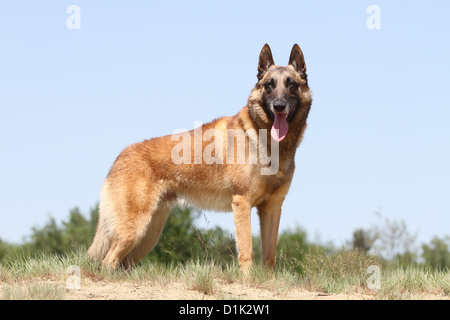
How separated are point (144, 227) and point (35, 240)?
2223 centimetres

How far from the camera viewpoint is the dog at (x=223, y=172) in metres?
7.92

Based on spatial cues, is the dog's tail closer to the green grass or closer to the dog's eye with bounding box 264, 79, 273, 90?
the green grass

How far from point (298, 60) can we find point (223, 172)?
2.15 meters

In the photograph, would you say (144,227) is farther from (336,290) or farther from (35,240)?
(35,240)

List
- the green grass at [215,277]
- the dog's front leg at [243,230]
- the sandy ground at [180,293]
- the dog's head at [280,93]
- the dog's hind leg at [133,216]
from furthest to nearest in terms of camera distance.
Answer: the dog's hind leg at [133,216]
the dog's head at [280,93]
the dog's front leg at [243,230]
the green grass at [215,277]
the sandy ground at [180,293]

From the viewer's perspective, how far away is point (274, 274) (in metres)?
7.59

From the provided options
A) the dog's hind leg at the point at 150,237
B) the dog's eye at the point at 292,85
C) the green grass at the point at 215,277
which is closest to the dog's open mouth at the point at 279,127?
the dog's eye at the point at 292,85

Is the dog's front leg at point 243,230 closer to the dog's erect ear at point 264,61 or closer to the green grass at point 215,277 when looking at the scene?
the green grass at point 215,277

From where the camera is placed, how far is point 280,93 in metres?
7.89

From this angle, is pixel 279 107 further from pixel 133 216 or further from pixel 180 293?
pixel 180 293

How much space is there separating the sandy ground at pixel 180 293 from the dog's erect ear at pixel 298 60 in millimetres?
3433

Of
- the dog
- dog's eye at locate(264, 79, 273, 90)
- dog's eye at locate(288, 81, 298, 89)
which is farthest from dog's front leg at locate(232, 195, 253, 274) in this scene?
dog's eye at locate(288, 81, 298, 89)

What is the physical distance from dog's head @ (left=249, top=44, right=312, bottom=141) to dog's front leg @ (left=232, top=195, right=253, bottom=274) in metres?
1.13
